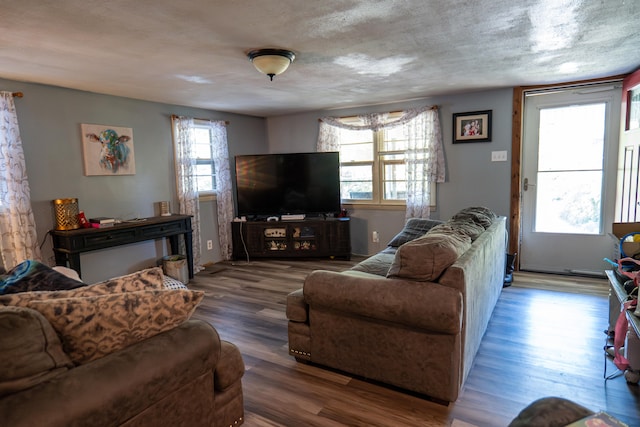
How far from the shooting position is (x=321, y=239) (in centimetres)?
523

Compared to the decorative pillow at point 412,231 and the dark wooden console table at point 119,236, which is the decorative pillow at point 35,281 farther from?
the decorative pillow at point 412,231

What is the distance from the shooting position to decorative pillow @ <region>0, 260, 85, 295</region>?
5.53ft

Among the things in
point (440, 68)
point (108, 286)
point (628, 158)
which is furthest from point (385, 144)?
point (108, 286)

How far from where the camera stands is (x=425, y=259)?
1.97 metres

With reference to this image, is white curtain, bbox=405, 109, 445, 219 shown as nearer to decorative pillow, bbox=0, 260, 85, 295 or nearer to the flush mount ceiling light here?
the flush mount ceiling light

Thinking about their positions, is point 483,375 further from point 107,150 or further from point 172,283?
point 107,150

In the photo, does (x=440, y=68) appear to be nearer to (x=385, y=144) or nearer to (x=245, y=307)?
(x=385, y=144)

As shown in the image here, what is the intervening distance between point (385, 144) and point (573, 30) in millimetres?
2904

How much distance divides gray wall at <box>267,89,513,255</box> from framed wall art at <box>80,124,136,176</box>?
9.00ft

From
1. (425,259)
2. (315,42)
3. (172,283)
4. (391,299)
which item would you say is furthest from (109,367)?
(172,283)

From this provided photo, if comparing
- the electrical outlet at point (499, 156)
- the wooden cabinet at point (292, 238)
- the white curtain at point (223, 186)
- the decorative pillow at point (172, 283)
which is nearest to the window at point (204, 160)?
the white curtain at point (223, 186)

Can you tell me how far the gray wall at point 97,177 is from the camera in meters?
3.48

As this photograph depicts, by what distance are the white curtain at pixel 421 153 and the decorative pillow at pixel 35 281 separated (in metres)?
4.00

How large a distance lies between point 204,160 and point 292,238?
1.64 metres
